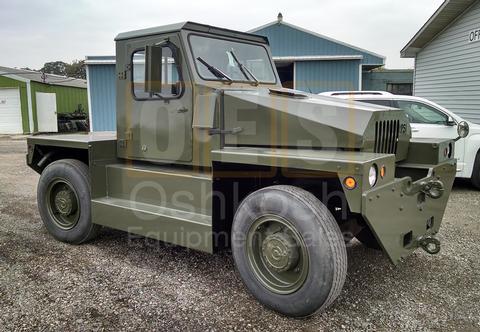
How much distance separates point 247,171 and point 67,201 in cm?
241

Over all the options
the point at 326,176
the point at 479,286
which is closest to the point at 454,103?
the point at 479,286

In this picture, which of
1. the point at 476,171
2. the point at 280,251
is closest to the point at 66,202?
the point at 280,251

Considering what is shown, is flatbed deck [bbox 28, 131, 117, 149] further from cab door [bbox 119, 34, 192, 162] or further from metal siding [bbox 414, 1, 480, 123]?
metal siding [bbox 414, 1, 480, 123]

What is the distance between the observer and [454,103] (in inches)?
515

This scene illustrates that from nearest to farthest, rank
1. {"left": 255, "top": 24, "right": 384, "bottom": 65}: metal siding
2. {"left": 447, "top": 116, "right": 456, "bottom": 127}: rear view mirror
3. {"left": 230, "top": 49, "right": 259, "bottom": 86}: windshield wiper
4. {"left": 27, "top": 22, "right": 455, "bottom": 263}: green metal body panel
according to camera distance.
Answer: {"left": 27, "top": 22, "right": 455, "bottom": 263}: green metal body panel < {"left": 230, "top": 49, "right": 259, "bottom": 86}: windshield wiper < {"left": 447, "top": 116, "right": 456, "bottom": 127}: rear view mirror < {"left": 255, "top": 24, "right": 384, "bottom": 65}: metal siding

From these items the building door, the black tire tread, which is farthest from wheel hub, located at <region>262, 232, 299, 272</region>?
the building door

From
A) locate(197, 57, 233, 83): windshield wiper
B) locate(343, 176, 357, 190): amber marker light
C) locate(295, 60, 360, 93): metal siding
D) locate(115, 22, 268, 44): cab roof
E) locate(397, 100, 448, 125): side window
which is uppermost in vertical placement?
locate(295, 60, 360, 93): metal siding

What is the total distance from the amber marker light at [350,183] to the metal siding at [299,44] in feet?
48.2

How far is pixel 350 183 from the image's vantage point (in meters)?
2.97

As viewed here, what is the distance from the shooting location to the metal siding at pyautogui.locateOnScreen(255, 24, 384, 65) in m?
16.9

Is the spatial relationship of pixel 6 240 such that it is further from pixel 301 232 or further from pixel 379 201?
pixel 379 201

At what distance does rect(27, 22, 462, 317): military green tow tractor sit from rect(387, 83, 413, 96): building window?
58.3 feet

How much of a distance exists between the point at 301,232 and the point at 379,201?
1.93ft

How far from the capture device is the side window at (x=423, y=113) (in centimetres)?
803
